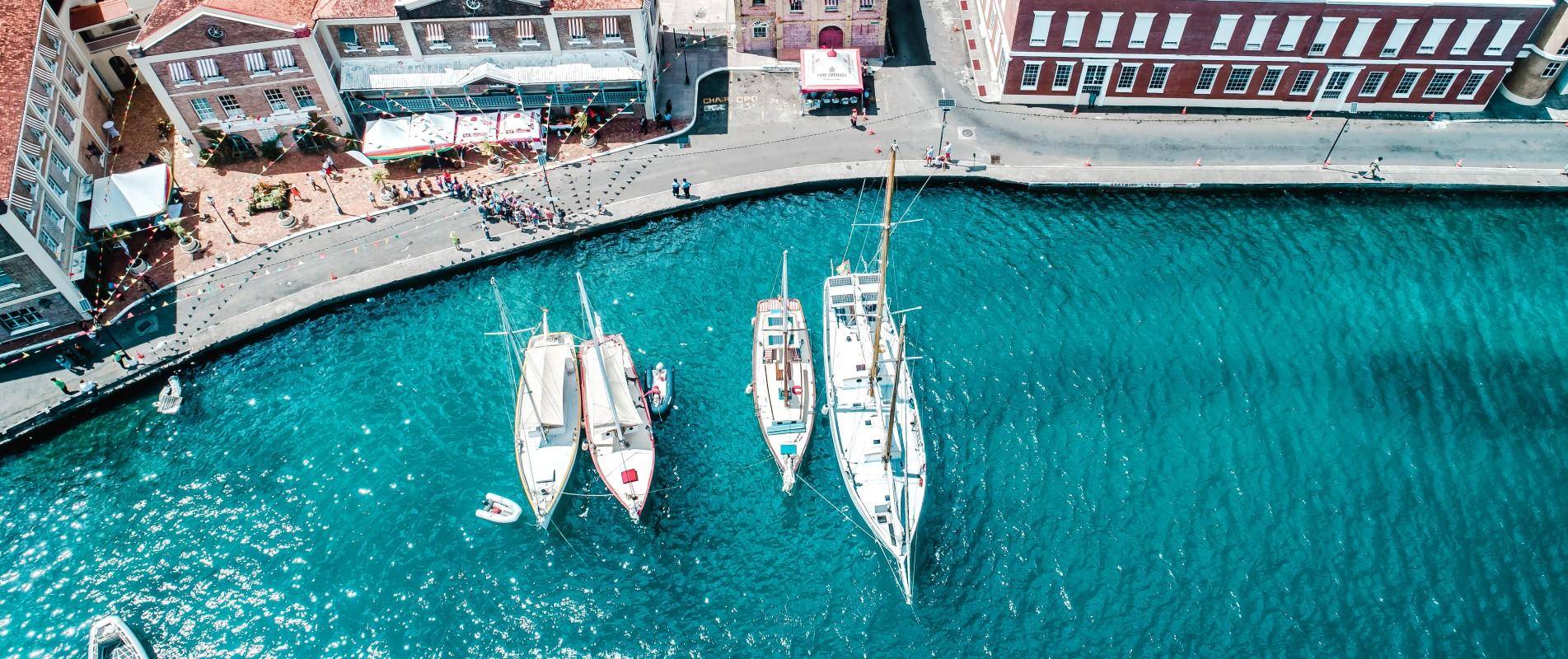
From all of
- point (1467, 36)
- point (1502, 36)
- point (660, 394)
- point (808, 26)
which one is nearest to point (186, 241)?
point (660, 394)

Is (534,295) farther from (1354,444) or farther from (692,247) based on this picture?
→ (1354,444)

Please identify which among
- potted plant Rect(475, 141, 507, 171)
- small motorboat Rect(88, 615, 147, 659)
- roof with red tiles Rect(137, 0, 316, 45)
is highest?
roof with red tiles Rect(137, 0, 316, 45)

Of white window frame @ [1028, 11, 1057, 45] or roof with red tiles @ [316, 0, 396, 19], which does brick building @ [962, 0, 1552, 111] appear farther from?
roof with red tiles @ [316, 0, 396, 19]

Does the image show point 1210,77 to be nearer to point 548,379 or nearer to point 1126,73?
point 1126,73

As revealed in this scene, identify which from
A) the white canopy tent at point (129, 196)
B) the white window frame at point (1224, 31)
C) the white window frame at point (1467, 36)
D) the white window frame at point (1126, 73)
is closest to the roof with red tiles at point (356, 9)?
the white canopy tent at point (129, 196)

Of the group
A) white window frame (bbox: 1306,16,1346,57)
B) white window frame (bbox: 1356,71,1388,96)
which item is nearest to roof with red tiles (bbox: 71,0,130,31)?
white window frame (bbox: 1306,16,1346,57)

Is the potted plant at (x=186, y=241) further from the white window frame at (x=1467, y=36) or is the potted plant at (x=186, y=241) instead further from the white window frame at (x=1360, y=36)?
the white window frame at (x=1467, y=36)
